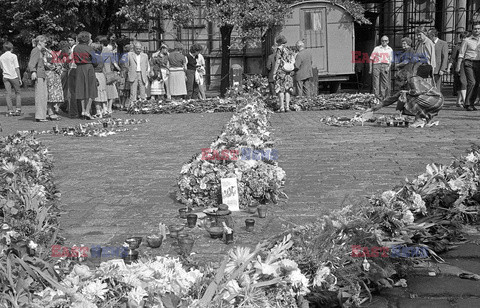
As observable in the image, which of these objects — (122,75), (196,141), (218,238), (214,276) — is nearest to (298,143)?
(196,141)

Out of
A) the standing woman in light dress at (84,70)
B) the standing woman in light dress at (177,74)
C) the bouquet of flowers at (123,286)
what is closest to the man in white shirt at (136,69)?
the standing woman in light dress at (177,74)

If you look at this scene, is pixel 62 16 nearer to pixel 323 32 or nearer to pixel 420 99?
pixel 323 32

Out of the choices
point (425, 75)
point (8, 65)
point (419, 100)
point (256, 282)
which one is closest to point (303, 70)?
point (425, 75)

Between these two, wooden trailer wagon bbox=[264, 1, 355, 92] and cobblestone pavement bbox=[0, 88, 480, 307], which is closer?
cobblestone pavement bbox=[0, 88, 480, 307]

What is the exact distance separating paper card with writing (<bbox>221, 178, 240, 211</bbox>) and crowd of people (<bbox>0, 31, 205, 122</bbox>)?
10069 mm

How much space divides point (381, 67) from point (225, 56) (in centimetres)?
739

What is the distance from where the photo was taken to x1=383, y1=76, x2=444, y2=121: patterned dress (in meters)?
11.5

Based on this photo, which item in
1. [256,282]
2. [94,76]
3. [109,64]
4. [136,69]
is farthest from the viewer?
[136,69]

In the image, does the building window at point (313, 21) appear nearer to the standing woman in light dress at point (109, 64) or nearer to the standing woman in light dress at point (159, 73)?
the standing woman in light dress at point (159, 73)

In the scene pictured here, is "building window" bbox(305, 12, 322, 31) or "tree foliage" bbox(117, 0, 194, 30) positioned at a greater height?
"tree foliage" bbox(117, 0, 194, 30)

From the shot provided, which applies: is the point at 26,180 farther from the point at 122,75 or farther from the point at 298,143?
the point at 122,75

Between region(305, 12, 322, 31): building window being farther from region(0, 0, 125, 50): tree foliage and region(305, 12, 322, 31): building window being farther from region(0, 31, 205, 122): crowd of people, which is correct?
region(0, 0, 125, 50): tree foliage

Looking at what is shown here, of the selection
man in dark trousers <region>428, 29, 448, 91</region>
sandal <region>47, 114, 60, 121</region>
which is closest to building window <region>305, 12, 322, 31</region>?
man in dark trousers <region>428, 29, 448, 91</region>

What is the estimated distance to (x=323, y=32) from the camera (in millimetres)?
22750
